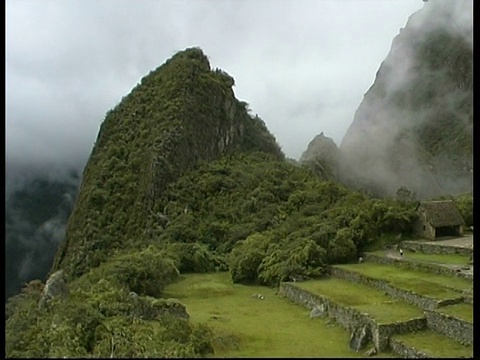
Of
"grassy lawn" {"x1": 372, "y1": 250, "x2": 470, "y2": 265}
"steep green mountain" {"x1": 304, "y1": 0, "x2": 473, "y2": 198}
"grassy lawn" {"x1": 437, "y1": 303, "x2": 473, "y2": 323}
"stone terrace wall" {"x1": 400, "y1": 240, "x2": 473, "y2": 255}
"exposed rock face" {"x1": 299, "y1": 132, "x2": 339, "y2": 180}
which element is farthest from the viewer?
"exposed rock face" {"x1": 299, "y1": 132, "x2": 339, "y2": 180}

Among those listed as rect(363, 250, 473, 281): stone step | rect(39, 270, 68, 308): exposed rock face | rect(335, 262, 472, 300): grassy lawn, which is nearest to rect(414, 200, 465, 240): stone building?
rect(363, 250, 473, 281): stone step

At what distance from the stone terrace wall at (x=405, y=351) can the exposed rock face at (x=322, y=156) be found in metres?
38.9

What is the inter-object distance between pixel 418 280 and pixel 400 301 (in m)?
1.66

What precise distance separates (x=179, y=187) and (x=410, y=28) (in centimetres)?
4190

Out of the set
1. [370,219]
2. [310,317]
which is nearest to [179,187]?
[370,219]

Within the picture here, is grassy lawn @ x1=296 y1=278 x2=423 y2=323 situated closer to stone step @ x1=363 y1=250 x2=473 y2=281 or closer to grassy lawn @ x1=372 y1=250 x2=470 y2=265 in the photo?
stone step @ x1=363 y1=250 x2=473 y2=281

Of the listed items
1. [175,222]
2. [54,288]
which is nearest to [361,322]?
[54,288]

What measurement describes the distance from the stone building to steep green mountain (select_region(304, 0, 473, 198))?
23018 millimetres

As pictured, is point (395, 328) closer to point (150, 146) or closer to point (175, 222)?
point (175, 222)

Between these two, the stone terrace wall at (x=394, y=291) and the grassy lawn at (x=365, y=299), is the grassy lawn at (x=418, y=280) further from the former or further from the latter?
the grassy lawn at (x=365, y=299)

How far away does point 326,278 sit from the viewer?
20188 millimetres

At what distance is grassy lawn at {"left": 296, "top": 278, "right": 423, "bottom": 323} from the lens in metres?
13.1

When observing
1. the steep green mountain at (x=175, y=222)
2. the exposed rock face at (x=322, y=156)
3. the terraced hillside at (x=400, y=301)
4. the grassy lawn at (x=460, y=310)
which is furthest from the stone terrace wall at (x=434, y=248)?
the exposed rock face at (x=322, y=156)

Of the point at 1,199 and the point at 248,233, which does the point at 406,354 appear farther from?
the point at 248,233
